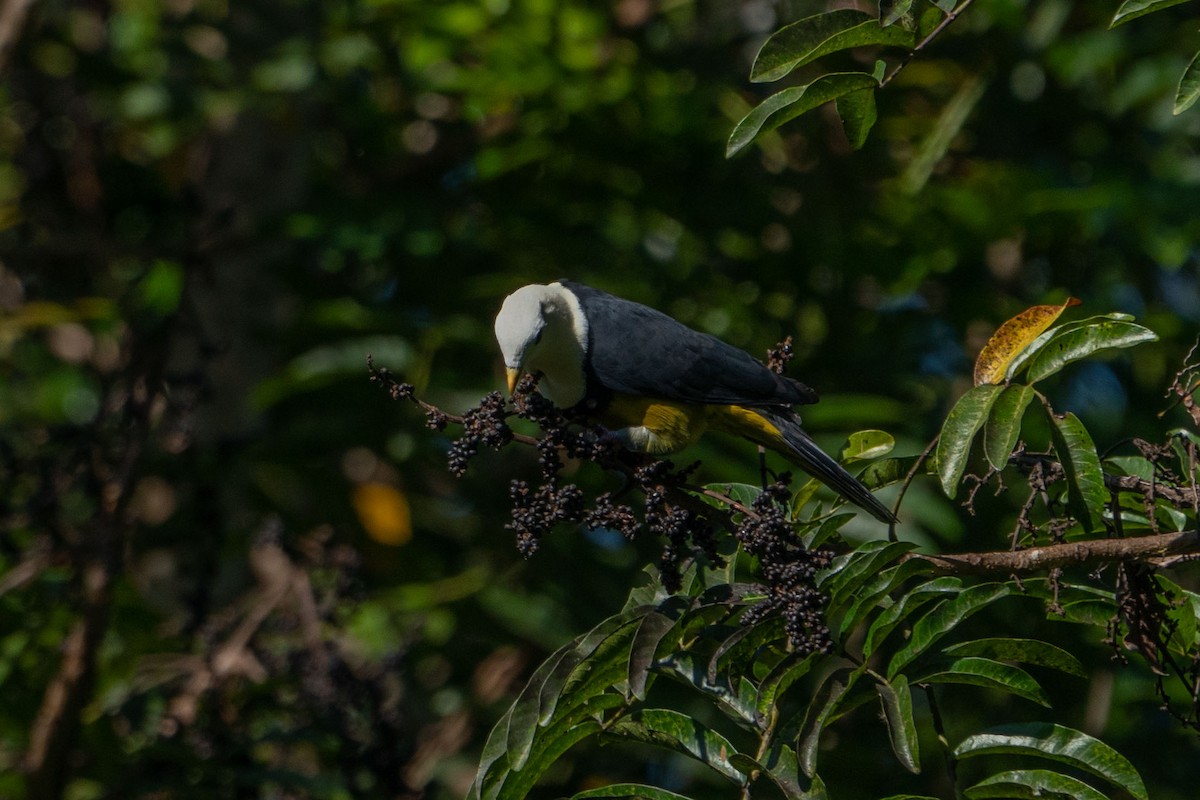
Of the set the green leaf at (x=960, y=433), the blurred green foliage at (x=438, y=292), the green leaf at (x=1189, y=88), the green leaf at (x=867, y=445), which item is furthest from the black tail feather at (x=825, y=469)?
the blurred green foliage at (x=438, y=292)

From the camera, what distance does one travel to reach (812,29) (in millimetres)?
2352

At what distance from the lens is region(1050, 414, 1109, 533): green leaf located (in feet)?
7.55

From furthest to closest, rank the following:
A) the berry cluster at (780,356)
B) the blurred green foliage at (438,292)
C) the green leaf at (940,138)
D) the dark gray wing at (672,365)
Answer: the green leaf at (940,138), the blurred green foliage at (438,292), the dark gray wing at (672,365), the berry cluster at (780,356)

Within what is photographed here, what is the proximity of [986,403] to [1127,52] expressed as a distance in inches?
133

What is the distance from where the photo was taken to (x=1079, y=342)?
91.9 inches

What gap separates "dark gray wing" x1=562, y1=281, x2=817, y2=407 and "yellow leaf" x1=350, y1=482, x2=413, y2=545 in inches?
79.2

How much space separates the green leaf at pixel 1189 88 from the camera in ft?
7.20

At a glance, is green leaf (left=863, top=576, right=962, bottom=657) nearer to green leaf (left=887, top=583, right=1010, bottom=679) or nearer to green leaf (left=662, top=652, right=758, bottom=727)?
green leaf (left=887, top=583, right=1010, bottom=679)

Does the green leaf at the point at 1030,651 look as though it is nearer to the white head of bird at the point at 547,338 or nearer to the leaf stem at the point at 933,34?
the leaf stem at the point at 933,34

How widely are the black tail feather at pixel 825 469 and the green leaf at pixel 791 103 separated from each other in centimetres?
75

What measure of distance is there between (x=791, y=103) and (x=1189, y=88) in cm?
63

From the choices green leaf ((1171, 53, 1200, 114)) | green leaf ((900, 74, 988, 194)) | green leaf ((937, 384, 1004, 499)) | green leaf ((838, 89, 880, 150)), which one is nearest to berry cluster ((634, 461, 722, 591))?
green leaf ((937, 384, 1004, 499))

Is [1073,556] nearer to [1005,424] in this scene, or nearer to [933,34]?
[1005,424]

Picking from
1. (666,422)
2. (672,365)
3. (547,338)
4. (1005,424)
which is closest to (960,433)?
(1005,424)
